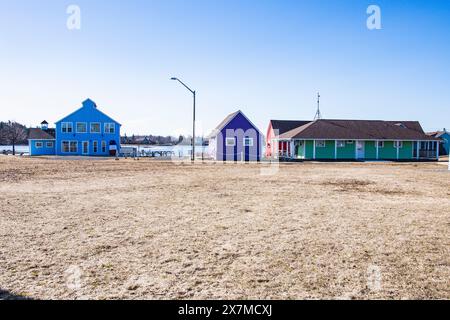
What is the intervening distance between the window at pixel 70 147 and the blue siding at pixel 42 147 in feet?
11.8

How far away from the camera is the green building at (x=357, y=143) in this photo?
40.4 m

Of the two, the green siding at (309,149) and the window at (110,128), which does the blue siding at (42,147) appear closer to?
the window at (110,128)

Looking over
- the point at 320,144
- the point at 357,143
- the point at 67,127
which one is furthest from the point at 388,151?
the point at 67,127

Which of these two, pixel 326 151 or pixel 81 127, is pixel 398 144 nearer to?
pixel 326 151

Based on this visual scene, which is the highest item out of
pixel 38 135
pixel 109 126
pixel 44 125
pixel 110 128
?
pixel 44 125

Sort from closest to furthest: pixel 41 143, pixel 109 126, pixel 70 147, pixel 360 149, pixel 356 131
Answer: pixel 360 149 < pixel 356 131 < pixel 70 147 < pixel 109 126 < pixel 41 143

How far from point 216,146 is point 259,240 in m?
33.9

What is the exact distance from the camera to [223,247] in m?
6.28

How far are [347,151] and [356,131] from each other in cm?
292

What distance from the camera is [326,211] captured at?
9.62 meters

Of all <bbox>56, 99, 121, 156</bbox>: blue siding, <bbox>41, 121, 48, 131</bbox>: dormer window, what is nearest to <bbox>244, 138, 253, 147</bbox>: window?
<bbox>56, 99, 121, 156</bbox>: blue siding

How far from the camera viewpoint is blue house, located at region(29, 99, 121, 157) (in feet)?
164
